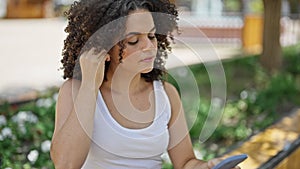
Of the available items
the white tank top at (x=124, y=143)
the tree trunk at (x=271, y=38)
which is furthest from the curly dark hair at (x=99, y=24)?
the tree trunk at (x=271, y=38)

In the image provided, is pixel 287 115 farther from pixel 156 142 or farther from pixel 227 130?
pixel 156 142

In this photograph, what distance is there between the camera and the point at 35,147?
14.9 feet

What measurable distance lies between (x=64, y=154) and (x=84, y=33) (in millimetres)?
395

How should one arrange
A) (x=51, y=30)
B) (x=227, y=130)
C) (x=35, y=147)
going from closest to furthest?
(x=35, y=147) < (x=227, y=130) < (x=51, y=30)

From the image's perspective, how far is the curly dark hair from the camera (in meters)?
1.97

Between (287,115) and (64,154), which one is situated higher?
(64,154)

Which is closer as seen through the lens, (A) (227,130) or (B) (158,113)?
(B) (158,113)

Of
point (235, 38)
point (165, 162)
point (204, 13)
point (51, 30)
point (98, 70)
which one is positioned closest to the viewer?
point (98, 70)

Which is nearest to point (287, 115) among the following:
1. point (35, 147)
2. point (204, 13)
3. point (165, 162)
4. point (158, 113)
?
point (165, 162)

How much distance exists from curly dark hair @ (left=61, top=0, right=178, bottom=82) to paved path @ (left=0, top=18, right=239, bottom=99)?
376 millimetres

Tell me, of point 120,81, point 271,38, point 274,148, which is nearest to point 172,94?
point 120,81

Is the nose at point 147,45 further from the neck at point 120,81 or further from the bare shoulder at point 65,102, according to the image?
the bare shoulder at point 65,102

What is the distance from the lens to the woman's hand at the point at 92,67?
6.29 feet

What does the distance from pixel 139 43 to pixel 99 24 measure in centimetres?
14
